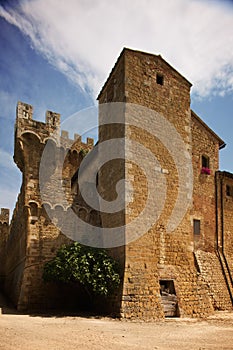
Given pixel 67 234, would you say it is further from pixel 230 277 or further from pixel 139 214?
pixel 230 277

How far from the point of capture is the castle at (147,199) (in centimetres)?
1335

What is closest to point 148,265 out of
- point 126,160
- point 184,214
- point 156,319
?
point 156,319

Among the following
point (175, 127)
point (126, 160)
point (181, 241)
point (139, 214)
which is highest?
point (175, 127)

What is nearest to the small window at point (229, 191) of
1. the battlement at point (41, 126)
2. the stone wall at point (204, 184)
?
the stone wall at point (204, 184)

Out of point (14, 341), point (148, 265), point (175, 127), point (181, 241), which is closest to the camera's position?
point (14, 341)

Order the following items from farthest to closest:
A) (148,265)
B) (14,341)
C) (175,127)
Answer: (175,127) < (148,265) < (14,341)

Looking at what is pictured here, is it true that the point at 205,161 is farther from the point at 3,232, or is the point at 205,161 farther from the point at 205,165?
the point at 3,232

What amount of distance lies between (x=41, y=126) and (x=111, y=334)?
12.3 metres

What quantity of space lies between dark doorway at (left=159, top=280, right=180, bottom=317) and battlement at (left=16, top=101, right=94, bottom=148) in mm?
9785

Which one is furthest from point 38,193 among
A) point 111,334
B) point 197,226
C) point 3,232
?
point 3,232

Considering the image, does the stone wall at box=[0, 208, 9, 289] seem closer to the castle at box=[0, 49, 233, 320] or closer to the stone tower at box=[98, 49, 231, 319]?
the castle at box=[0, 49, 233, 320]

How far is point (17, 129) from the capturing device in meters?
17.6

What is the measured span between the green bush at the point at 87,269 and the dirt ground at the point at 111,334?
4.16 feet

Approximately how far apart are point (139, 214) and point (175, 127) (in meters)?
4.99
